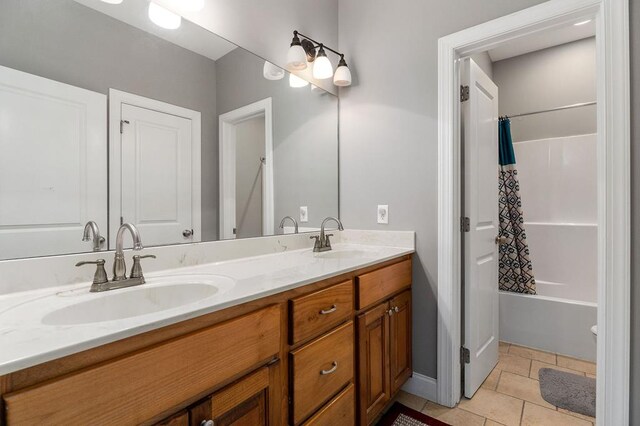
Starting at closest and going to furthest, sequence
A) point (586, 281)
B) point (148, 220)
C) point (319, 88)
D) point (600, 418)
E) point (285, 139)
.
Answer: point (148, 220) → point (600, 418) → point (285, 139) → point (319, 88) → point (586, 281)

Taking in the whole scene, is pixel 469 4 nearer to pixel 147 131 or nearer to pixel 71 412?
pixel 147 131

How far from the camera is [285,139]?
186 cm

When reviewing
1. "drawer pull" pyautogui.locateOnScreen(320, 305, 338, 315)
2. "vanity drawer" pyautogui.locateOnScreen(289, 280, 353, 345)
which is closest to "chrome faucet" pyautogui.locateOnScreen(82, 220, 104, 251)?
"vanity drawer" pyautogui.locateOnScreen(289, 280, 353, 345)

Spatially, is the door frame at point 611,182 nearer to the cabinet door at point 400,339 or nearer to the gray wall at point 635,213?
the gray wall at point 635,213

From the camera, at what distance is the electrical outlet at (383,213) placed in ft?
6.32

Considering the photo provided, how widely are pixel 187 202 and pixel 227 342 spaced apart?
74 cm

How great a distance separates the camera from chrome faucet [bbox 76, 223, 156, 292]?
945mm

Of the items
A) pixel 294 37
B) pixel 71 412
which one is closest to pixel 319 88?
pixel 294 37

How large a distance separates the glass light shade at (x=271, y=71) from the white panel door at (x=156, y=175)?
21.9 inches

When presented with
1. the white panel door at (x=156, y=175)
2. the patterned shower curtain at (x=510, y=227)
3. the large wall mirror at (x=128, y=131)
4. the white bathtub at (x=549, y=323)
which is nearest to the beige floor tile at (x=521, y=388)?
the white bathtub at (x=549, y=323)

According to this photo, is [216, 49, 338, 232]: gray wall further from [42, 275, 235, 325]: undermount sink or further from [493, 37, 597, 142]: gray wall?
[493, 37, 597, 142]: gray wall

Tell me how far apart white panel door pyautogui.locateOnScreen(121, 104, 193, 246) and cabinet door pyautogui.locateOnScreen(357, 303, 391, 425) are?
2.88 ft

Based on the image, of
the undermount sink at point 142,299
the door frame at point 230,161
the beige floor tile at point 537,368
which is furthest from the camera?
the beige floor tile at point 537,368

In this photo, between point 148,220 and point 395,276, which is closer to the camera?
point 148,220
